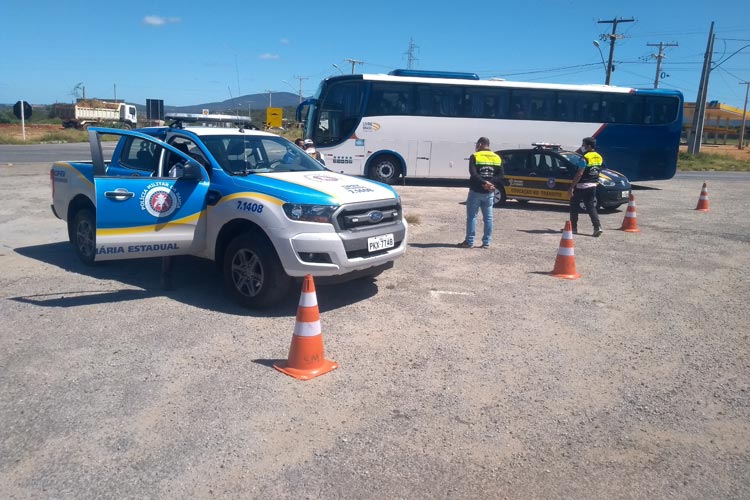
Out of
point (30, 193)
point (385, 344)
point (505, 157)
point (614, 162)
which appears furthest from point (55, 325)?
point (614, 162)

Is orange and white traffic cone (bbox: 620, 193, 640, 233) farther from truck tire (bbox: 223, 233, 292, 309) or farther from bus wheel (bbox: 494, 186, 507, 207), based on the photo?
truck tire (bbox: 223, 233, 292, 309)

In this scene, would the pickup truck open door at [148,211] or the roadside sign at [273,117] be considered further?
the roadside sign at [273,117]

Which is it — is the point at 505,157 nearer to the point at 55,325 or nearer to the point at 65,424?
the point at 55,325

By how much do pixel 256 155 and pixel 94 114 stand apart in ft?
219

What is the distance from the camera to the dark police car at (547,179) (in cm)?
1580

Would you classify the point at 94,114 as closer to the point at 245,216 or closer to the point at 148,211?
the point at 148,211

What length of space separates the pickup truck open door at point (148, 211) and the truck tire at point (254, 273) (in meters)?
0.53

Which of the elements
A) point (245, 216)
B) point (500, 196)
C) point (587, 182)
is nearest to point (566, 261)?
point (587, 182)

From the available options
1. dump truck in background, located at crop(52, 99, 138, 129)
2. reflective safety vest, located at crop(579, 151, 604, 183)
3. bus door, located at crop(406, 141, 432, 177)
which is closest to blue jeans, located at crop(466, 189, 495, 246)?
reflective safety vest, located at crop(579, 151, 604, 183)

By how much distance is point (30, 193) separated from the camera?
1561 cm

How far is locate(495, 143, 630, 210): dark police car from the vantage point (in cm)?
1580

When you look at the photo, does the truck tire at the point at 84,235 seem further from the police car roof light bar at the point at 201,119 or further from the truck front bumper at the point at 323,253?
the truck front bumper at the point at 323,253

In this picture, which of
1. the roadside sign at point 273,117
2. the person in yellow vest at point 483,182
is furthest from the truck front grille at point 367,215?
the roadside sign at point 273,117

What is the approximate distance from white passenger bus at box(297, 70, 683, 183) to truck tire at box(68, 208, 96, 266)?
13.6 meters
